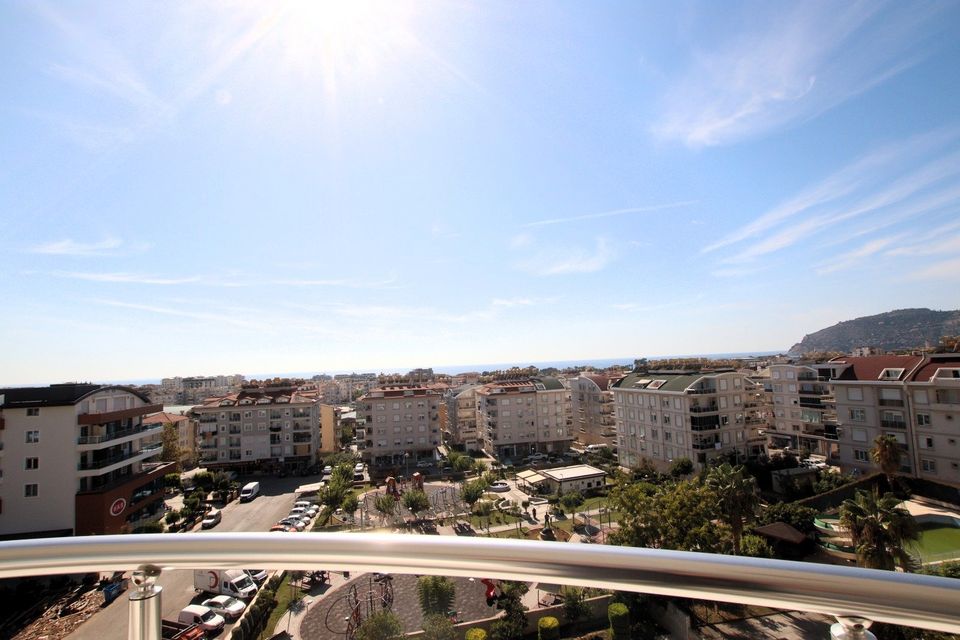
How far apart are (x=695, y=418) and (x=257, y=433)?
3193 cm

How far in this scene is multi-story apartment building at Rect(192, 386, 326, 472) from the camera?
36.1 metres

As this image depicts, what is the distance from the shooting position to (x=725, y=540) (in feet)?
49.2

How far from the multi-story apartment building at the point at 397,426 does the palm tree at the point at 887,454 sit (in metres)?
29.5

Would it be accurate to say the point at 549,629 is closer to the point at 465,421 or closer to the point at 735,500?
the point at 735,500

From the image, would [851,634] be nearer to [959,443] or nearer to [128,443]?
[128,443]

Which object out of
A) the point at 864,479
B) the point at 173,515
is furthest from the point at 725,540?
the point at 173,515

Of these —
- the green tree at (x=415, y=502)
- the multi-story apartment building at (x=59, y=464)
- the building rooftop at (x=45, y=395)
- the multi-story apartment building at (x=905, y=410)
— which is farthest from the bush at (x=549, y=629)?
the multi-story apartment building at (x=905, y=410)

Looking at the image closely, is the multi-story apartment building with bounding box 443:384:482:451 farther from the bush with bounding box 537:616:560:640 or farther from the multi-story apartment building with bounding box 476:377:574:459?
the bush with bounding box 537:616:560:640

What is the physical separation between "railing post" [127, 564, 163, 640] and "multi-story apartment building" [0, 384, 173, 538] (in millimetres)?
23759

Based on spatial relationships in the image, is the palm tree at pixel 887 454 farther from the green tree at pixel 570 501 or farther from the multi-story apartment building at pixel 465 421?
the multi-story apartment building at pixel 465 421

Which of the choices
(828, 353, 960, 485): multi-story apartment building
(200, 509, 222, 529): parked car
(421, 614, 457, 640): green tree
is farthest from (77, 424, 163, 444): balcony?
(828, 353, 960, 485): multi-story apartment building

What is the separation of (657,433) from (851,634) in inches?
1226

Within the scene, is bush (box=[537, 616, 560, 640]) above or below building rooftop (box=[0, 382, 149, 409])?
below

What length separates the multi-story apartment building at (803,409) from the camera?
103ft
